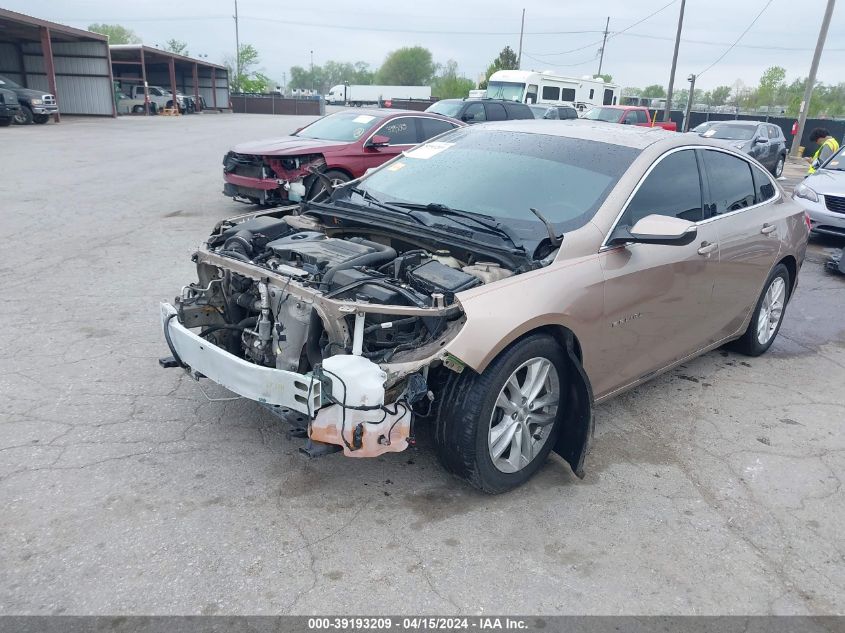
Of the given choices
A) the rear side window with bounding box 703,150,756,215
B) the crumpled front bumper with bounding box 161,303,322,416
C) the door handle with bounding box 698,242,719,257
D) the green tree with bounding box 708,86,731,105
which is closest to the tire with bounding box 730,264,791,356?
the rear side window with bounding box 703,150,756,215

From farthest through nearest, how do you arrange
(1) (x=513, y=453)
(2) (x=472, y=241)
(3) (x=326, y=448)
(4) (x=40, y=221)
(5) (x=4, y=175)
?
1. (5) (x=4, y=175)
2. (4) (x=40, y=221)
3. (2) (x=472, y=241)
4. (1) (x=513, y=453)
5. (3) (x=326, y=448)

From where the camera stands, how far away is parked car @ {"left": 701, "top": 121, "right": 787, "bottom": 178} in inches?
669

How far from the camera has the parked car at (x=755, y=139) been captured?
55.7ft

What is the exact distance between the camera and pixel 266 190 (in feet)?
31.3

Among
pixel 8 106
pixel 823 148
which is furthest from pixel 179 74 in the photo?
pixel 823 148

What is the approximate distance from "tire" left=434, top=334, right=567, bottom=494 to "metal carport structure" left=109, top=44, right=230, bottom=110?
146ft

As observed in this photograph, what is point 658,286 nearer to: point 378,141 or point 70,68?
point 378,141

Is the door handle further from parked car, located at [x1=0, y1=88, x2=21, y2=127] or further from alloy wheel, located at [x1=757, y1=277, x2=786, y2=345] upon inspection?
parked car, located at [x1=0, y1=88, x2=21, y2=127]

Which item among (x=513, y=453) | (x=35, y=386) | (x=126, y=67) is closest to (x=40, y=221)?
(x=35, y=386)

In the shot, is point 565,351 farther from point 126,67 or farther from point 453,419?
point 126,67

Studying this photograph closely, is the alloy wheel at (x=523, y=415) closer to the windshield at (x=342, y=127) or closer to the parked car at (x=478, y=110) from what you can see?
the windshield at (x=342, y=127)

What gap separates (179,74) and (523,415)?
5688 centimetres

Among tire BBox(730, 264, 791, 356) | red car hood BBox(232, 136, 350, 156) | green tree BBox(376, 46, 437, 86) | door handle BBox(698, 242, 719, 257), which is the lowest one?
tire BBox(730, 264, 791, 356)

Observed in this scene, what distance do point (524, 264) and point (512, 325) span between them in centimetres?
45
